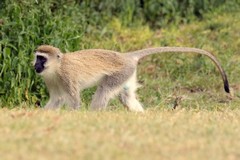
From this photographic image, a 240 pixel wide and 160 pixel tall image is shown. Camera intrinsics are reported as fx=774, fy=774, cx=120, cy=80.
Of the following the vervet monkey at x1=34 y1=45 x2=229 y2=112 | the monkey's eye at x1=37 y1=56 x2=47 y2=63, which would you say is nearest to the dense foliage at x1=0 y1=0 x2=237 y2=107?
the monkey's eye at x1=37 y1=56 x2=47 y2=63

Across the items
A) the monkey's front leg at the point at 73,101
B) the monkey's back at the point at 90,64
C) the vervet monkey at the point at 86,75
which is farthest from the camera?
the monkey's back at the point at 90,64

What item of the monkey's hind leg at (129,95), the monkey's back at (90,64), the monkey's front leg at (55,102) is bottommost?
the monkey's hind leg at (129,95)

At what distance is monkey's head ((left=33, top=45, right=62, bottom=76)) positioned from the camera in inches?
382

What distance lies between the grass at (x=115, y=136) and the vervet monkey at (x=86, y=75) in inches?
61.7

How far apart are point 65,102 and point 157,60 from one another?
4.15 m

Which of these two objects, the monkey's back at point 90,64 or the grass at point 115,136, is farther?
the monkey's back at point 90,64

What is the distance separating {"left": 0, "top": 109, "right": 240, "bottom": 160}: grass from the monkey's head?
1682mm

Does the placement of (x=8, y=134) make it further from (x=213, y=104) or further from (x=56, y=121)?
(x=213, y=104)

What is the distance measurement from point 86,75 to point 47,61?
0.54m

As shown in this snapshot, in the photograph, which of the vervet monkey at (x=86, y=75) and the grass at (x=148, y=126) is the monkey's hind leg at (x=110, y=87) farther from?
the grass at (x=148, y=126)

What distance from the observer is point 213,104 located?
11.5 meters

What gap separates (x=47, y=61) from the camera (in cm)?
972

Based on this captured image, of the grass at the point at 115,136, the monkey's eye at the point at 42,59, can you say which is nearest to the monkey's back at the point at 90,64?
the monkey's eye at the point at 42,59

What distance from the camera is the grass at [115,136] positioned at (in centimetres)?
597
